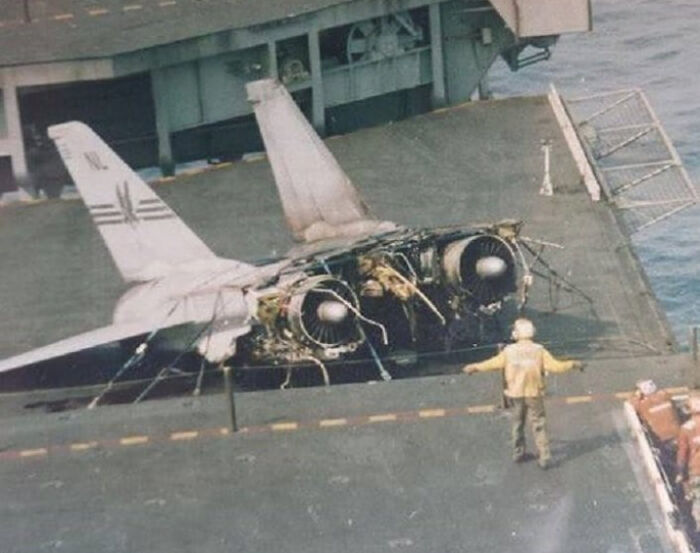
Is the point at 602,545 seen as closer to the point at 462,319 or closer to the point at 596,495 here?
the point at 596,495

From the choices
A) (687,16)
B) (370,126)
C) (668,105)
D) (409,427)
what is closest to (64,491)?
(409,427)

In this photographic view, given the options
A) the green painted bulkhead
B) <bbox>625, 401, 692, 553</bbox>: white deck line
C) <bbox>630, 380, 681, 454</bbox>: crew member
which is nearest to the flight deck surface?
<bbox>625, 401, 692, 553</bbox>: white deck line

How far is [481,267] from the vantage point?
26797 millimetres

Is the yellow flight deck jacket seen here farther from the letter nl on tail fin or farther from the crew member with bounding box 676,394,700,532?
the letter nl on tail fin

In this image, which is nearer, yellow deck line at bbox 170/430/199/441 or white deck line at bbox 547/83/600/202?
yellow deck line at bbox 170/430/199/441

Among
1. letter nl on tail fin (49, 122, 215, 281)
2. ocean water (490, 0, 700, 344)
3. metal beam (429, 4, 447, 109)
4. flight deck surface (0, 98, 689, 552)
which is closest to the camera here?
flight deck surface (0, 98, 689, 552)

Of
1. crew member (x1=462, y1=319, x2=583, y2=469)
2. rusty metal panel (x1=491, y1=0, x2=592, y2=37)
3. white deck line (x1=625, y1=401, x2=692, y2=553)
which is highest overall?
rusty metal panel (x1=491, y1=0, x2=592, y2=37)

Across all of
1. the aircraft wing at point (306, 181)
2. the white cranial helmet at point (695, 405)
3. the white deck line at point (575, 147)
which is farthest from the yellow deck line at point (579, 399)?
the white deck line at point (575, 147)

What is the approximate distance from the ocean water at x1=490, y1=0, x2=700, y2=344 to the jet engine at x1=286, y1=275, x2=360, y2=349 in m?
19.4

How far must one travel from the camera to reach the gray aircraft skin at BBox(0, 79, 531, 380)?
1037 inches

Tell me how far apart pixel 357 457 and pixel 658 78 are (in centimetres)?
4987

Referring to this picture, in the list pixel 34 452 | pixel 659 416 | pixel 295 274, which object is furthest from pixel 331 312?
pixel 659 416

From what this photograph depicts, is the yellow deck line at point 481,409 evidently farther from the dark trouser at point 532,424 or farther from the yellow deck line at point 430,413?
the dark trouser at point 532,424

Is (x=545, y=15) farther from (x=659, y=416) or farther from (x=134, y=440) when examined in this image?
(x=134, y=440)
